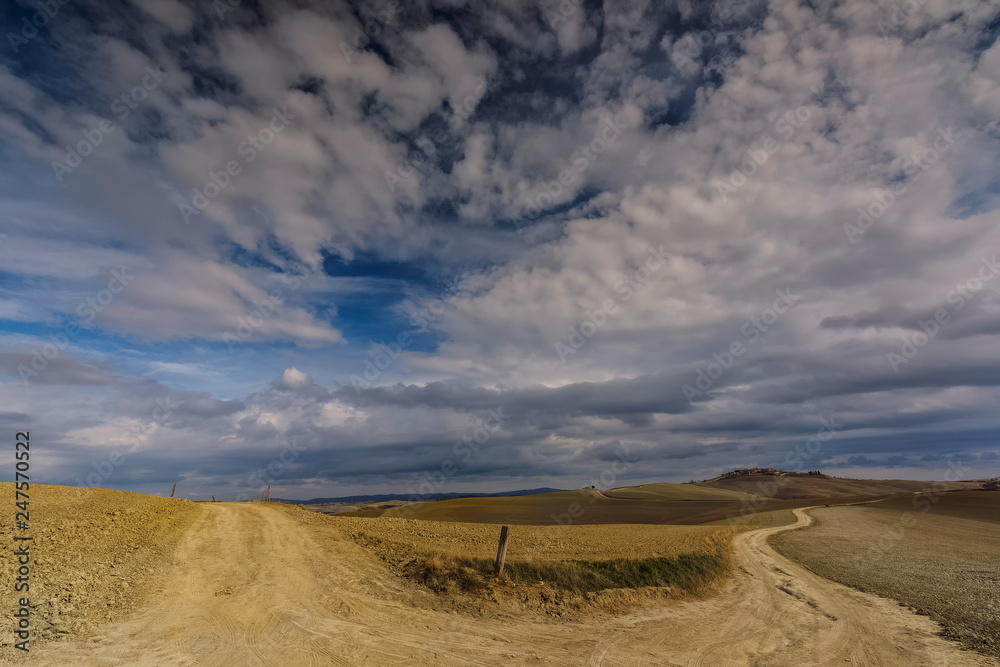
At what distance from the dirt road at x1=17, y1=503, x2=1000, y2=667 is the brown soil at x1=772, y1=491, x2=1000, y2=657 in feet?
4.98

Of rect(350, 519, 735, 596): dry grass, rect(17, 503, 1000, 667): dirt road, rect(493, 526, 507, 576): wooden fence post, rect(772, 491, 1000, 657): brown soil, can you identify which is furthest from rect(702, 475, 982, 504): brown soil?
rect(493, 526, 507, 576): wooden fence post

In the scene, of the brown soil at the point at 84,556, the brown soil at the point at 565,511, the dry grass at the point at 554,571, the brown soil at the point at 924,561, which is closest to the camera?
the brown soil at the point at 84,556

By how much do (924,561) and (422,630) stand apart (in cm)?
3382

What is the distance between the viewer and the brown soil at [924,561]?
58.2 ft

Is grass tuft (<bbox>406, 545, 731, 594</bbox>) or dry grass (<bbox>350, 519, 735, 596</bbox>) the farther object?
grass tuft (<bbox>406, 545, 731, 594</bbox>)

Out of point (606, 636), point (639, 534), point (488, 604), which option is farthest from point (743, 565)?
point (488, 604)

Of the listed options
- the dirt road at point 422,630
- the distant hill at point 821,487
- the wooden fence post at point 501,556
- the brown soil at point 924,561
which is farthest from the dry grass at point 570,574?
the distant hill at point 821,487

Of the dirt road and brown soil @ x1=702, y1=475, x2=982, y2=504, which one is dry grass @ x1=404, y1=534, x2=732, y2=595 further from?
brown soil @ x1=702, y1=475, x2=982, y2=504

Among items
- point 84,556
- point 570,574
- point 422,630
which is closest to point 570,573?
Result: point 570,574

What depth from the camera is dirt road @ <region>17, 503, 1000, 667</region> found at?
42.4ft

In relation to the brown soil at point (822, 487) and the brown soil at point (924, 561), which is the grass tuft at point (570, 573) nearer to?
the brown soil at point (924, 561)

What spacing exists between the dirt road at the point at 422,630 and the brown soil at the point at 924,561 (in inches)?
59.7

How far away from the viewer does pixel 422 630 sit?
580 inches

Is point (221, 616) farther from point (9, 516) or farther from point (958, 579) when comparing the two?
point (958, 579)
